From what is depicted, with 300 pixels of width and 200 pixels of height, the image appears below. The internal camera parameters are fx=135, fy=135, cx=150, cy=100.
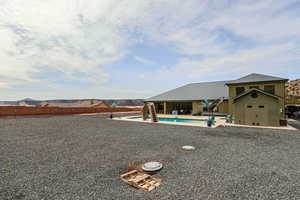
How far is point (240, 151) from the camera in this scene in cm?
602

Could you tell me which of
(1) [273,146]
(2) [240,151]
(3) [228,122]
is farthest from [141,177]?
(3) [228,122]

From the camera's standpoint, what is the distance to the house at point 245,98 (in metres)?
11.8

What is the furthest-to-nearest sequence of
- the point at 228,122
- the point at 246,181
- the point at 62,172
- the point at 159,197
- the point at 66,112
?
the point at 66,112 < the point at 228,122 < the point at 62,172 < the point at 246,181 < the point at 159,197

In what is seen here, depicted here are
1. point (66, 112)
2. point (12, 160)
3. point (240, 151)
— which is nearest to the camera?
point (12, 160)

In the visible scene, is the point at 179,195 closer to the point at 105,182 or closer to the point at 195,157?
the point at 105,182

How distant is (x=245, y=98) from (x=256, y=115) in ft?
5.80

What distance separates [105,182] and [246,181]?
3.85 m

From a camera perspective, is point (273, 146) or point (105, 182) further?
point (273, 146)

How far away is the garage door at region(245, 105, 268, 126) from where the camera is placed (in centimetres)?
1200

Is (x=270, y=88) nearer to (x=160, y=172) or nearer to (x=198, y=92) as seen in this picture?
(x=198, y=92)

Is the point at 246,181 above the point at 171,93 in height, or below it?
below

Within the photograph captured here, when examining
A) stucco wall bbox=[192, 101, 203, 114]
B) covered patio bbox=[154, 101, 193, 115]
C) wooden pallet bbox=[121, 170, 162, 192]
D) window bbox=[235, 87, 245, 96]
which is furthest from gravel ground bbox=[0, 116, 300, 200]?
covered patio bbox=[154, 101, 193, 115]

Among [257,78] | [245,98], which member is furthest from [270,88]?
[245,98]

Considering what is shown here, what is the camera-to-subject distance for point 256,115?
1228 cm
